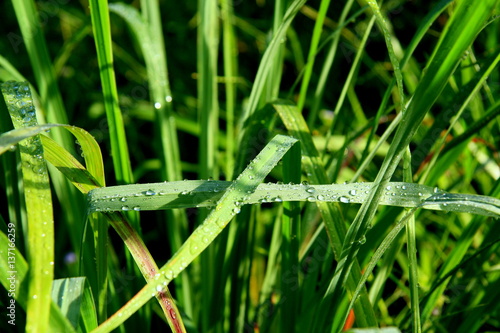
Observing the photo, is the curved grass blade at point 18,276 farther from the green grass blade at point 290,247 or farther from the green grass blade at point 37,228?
the green grass blade at point 290,247

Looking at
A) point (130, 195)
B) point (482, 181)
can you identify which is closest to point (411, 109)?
point (130, 195)

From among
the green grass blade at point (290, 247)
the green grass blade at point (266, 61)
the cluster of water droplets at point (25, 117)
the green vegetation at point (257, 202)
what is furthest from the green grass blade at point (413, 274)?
the cluster of water droplets at point (25, 117)

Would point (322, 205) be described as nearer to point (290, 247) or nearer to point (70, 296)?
point (290, 247)

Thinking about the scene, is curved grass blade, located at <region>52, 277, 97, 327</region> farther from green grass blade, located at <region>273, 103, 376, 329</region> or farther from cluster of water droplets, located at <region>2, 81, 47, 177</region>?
green grass blade, located at <region>273, 103, 376, 329</region>

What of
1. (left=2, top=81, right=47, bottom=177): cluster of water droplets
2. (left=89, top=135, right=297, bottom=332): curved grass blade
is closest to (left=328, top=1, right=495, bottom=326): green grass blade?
(left=89, top=135, right=297, bottom=332): curved grass blade

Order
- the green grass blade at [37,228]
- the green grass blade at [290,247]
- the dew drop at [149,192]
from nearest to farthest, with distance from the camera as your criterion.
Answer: the green grass blade at [37,228]
the dew drop at [149,192]
the green grass blade at [290,247]

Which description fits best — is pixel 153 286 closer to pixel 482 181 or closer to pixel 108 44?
pixel 108 44
